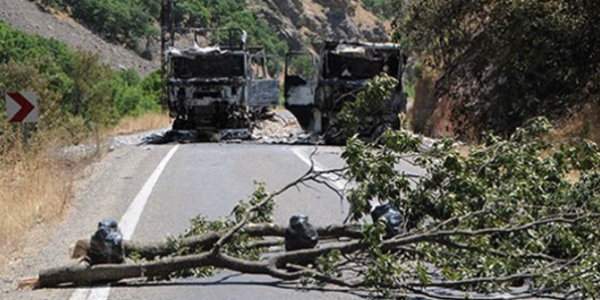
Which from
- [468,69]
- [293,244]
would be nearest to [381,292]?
[293,244]

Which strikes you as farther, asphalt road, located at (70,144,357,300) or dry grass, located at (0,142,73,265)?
dry grass, located at (0,142,73,265)

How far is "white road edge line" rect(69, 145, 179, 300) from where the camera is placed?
789 cm

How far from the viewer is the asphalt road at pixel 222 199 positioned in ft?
26.0

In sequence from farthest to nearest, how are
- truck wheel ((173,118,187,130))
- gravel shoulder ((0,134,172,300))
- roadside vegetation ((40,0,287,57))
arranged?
roadside vegetation ((40,0,287,57)) < truck wheel ((173,118,187,130)) < gravel shoulder ((0,134,172,300))

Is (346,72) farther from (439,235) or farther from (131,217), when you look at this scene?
(439,235)

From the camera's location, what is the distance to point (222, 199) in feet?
45.7

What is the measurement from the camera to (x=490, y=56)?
20406 millimetres

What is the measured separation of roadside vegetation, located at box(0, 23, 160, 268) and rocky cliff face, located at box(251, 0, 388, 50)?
123ft

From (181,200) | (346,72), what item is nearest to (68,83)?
(346,72)

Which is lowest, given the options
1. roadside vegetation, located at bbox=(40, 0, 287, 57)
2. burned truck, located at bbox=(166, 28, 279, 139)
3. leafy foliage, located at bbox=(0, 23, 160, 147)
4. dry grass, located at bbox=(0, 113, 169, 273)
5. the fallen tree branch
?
roadside vegetation, located at bbox=(40, 0, 287, 57)

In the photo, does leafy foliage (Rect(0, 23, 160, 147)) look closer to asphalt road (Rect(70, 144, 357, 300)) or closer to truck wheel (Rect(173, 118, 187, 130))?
truck wheel (Rect(173, 118, 187, 130))

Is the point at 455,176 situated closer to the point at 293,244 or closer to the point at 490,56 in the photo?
the point at 293,244

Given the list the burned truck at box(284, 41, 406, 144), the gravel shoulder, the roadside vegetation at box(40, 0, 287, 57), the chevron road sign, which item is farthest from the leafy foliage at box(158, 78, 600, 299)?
the roadside vegetation at box(40, 0, 287, 57)

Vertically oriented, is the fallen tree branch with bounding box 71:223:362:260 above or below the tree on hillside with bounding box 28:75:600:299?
below
